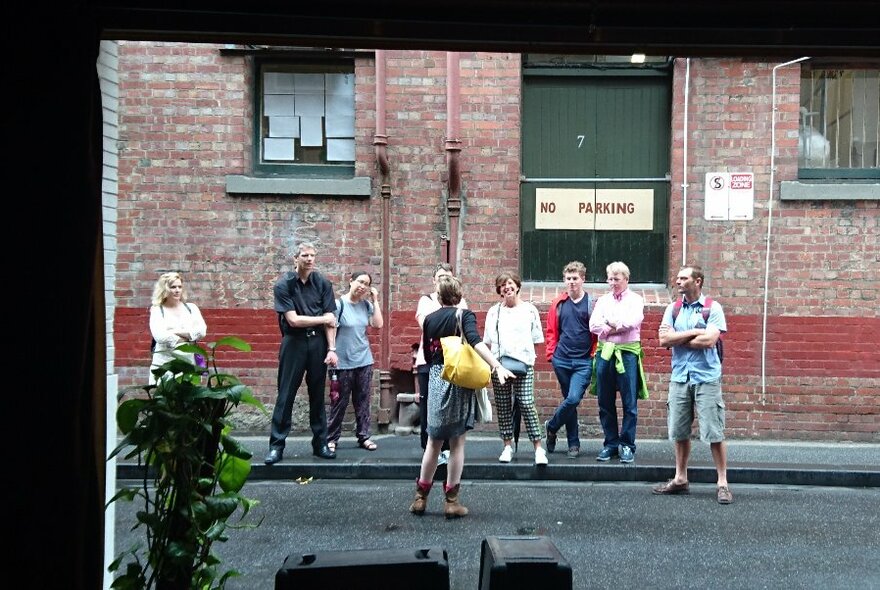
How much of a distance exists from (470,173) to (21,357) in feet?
24.8

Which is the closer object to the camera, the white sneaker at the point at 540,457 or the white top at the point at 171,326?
the white sneaker at the point at 540,457

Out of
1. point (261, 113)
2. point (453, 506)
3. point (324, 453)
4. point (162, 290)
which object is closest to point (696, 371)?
point (453, 506)

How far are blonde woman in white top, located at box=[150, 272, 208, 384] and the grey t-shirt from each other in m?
1.41

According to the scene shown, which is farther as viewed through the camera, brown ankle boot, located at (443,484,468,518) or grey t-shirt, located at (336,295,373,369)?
grey t-shirt, located at (336,295,373,369)

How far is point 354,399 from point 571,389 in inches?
89.7

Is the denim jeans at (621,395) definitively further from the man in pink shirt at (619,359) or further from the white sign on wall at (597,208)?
the white sign on wall at (597,208)

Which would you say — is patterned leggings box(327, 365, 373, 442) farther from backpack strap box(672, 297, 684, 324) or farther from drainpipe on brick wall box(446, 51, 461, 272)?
backpack strap box(672, 297, 684, 324)

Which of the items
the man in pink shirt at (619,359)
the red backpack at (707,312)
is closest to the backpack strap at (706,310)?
the red backpack at (707,312)

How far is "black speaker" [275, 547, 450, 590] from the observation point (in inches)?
157

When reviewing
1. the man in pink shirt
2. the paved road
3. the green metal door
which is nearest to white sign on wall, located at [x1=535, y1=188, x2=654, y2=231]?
the green metal door

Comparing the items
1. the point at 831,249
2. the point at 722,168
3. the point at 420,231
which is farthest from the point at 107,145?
the point at 831,249

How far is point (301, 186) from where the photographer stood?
33.7ft

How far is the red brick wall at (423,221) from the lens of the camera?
10.0 metres

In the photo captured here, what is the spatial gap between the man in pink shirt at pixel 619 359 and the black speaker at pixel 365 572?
16.3ft
